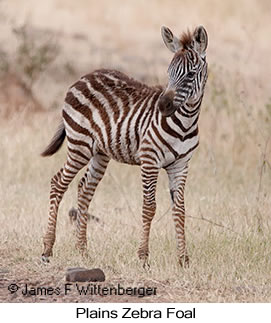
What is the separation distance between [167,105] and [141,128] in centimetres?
69

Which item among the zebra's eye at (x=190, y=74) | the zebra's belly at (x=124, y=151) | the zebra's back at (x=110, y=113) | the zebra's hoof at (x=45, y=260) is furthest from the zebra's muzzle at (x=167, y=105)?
the zebra's hoof at (x=45, y=260)

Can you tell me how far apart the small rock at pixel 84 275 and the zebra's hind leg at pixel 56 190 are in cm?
113

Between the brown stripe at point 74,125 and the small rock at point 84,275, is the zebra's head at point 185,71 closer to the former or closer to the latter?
the brown stripe at point 74,125

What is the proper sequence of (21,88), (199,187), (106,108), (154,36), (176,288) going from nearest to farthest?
(176,288) → (106,108) → (199,187) → (21,88) → (154,36)

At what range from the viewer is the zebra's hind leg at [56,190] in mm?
7848

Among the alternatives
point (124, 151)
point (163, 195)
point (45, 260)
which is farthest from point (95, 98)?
point (163, 195)

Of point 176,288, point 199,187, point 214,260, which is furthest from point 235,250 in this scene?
point 199,187

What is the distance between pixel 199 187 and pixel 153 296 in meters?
5.08

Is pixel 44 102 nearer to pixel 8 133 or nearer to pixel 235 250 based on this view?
pixel 8 133

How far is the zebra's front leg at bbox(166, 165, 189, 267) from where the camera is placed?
7422 mm

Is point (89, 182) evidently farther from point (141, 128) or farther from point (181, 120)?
point (181, 120)

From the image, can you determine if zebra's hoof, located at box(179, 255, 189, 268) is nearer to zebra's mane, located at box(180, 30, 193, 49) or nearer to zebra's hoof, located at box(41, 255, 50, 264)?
zebra's hoof, located at box(41, 255, 50, 264)

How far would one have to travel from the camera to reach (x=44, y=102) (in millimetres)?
18625

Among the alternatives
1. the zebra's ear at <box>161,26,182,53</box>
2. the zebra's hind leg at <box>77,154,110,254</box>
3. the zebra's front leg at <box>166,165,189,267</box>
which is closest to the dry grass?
the zebra's front leg at <box>166,165,189,267</box>
